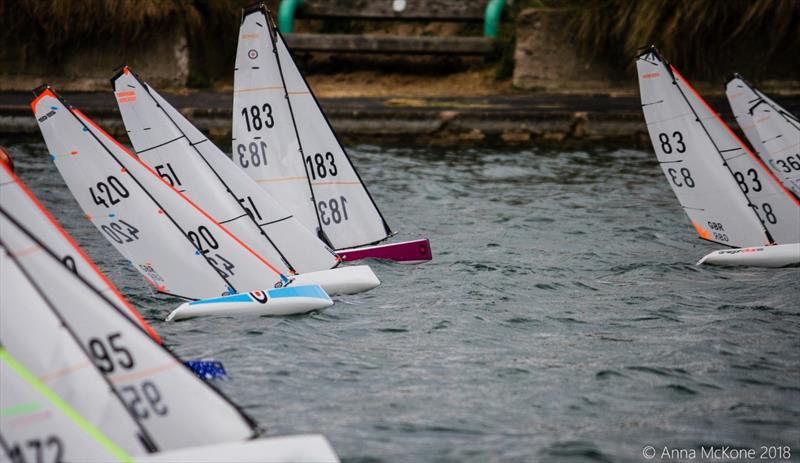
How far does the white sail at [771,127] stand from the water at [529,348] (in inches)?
49.8

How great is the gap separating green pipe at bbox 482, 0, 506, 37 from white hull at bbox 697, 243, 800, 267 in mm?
11903

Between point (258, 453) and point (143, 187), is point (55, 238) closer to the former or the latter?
point (258, 453)

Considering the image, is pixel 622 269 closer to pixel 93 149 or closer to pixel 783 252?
pixel 783 252

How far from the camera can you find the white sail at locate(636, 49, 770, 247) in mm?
11727

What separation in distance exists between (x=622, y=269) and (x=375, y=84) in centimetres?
1207

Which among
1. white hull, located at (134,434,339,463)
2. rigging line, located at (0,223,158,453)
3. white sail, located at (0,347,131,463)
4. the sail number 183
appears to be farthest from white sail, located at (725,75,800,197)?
white sail, located at (0,347,131,463)

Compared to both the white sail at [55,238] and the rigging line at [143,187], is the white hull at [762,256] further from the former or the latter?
the white sail at [55,238]

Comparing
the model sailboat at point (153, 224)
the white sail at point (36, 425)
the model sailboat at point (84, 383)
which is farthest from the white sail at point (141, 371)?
the model sailboat at point (153, 224)

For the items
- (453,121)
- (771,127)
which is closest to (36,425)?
(771,127)

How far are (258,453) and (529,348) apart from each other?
360 cm

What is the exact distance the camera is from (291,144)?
1144 cm

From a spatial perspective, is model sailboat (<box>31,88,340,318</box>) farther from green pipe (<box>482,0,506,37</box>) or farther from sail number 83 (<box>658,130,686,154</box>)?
green pipe (<box>482,0,506,37</box>)

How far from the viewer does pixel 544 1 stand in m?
22.2

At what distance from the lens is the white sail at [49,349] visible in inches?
207
